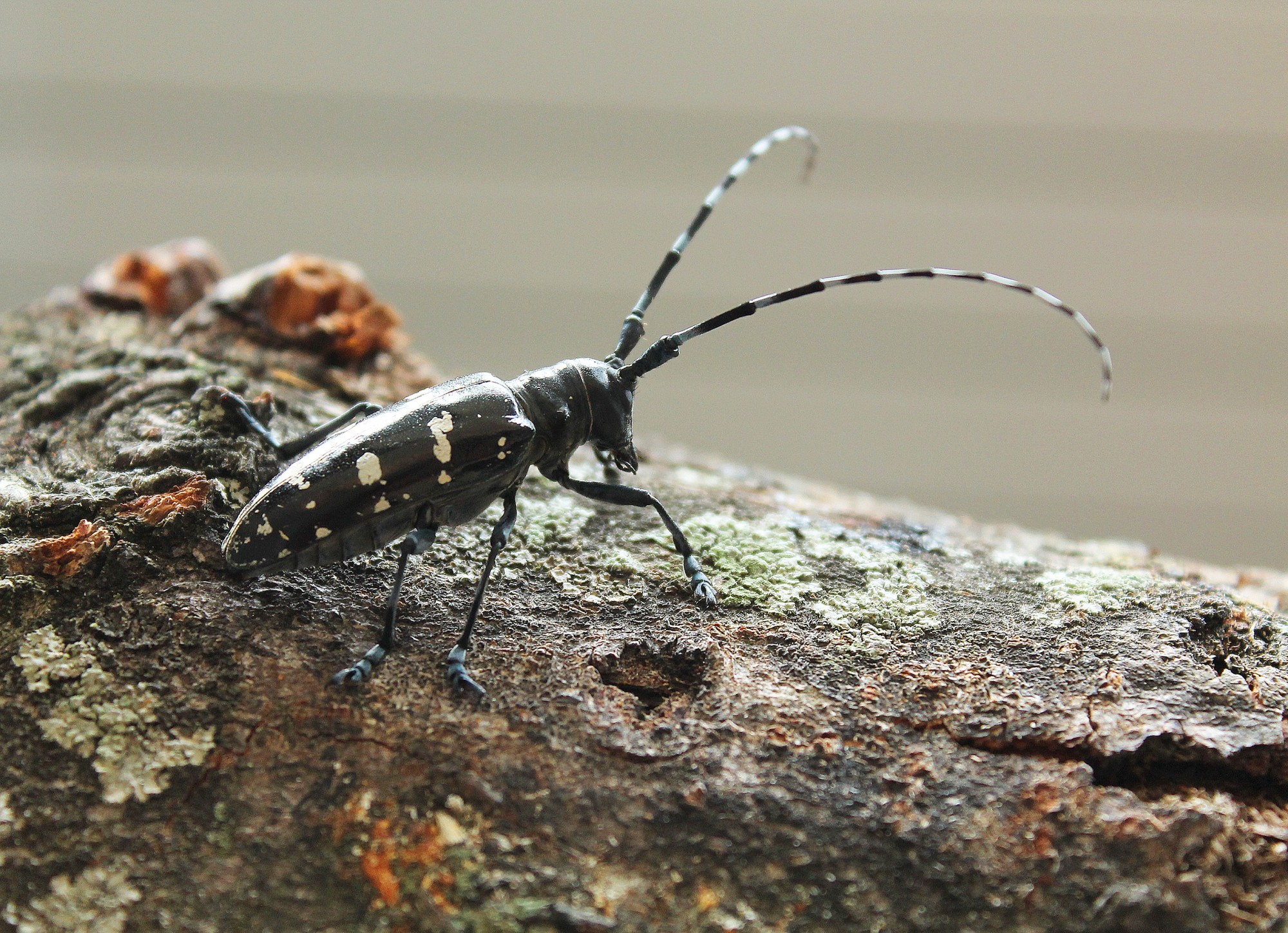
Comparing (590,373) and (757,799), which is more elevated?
(590,373)

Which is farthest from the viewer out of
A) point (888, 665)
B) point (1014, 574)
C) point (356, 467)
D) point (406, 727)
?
point (1014, 574)

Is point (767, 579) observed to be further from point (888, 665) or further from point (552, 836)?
point (552, 836)

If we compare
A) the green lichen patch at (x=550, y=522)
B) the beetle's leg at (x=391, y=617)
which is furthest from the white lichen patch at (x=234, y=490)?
the green lichen patch at (x=550, y=522)

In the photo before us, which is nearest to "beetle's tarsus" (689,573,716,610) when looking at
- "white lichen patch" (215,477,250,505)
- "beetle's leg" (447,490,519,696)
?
"beetle's leg" (447,490,519,696)

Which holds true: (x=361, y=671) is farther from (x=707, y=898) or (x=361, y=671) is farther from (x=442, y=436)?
(x=707, y=898)

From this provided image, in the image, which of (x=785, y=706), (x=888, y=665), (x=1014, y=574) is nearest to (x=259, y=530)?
(x=785, y=706)

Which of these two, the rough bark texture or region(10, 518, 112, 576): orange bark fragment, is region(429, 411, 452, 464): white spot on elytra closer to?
the rough bark texture
